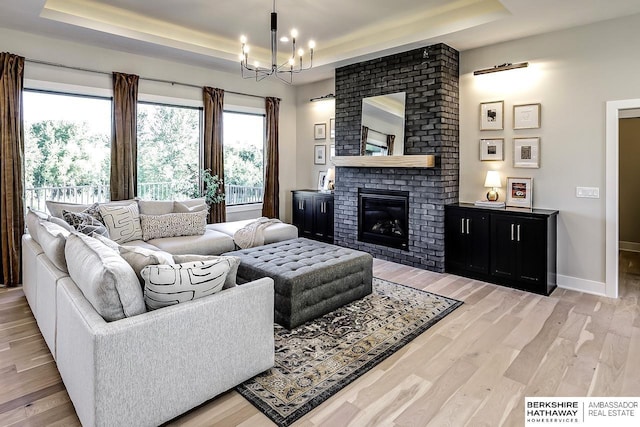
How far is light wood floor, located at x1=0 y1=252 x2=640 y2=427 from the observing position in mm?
2191

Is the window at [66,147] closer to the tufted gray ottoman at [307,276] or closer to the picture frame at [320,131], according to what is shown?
the tufted gray ottoman at [307,276]

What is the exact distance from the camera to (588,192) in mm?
4266

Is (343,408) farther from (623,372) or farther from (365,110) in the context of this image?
(365,110)

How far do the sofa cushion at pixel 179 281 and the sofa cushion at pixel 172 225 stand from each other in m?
2.71

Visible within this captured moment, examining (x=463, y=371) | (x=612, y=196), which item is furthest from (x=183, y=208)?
(x=612, y=196)

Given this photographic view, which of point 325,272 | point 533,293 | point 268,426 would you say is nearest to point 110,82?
point 325,272

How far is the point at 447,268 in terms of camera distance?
16.7ft

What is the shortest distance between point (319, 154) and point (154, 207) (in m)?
3.26

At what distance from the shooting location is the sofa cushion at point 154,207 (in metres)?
4.85

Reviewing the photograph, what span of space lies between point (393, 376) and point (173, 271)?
63.6 inches

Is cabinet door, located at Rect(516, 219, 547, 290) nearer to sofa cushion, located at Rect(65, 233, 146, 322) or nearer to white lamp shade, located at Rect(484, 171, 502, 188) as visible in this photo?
white lamp shade, located at Rect(484, 171, 502, 188)

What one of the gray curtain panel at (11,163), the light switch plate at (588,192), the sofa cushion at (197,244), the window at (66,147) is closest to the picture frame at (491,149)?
the light switch plate at (588,192)

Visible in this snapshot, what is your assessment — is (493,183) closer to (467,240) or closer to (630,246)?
(467,240)

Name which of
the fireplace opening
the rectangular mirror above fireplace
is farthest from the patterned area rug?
the rectangular mirror above fireplace
